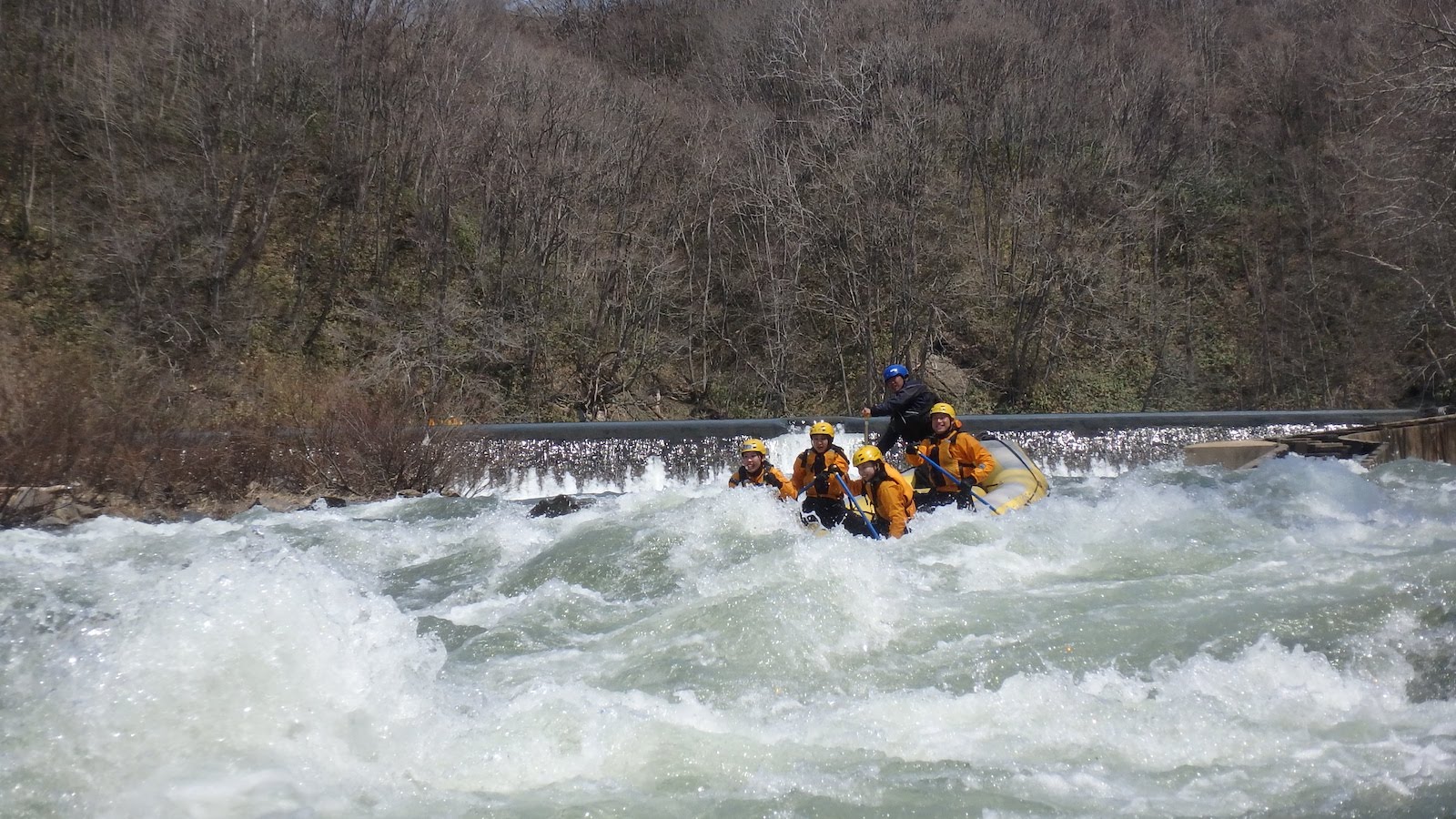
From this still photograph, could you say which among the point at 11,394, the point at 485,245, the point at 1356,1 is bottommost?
the point at 11,394

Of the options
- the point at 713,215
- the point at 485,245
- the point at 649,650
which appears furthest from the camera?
the point at 713,215

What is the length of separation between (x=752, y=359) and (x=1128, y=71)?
13.6 m

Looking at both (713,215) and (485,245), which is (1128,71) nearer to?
(713,215)

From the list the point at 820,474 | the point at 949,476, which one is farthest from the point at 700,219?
the point at 820,474

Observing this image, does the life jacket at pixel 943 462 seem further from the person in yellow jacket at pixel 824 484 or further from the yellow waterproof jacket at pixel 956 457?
the person in yellow jacket at pixel 824 484

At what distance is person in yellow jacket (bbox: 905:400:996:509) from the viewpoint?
35.2 ft

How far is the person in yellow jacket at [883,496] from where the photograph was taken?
920 centimetres

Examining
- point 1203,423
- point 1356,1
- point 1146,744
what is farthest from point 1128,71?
point 1146,744

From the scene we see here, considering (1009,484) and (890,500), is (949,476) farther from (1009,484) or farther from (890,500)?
(890,500)

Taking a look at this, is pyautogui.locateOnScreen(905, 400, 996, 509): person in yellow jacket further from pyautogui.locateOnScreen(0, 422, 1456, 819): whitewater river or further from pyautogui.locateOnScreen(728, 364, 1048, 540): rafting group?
pyautogui.locateOnScreen(0, 422, 1456, 819): whitewater river

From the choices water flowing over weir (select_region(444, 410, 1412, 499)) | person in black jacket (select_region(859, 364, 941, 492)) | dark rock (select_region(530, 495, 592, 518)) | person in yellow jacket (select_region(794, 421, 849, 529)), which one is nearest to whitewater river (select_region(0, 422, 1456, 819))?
person in yellow jacket (select_region(794, 421, 849, 529))

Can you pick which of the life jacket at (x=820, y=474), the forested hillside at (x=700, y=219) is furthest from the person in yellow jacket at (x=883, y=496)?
the forested hillside at (x=700, y=219)

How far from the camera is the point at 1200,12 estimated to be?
117 ft

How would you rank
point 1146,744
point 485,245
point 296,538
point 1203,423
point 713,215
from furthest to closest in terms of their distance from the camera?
point 713,215 → point 485,245 → point 1203,423 → point 296,538 → point 1146,744
